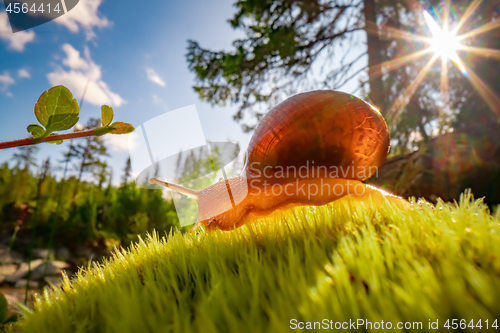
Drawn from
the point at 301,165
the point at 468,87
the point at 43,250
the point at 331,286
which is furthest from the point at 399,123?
the point at 43,250

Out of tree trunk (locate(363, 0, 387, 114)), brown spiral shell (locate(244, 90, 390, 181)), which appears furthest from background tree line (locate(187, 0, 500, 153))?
brown spiral shell (locate(244, 90, 390, 181))

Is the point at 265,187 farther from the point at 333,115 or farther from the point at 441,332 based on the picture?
the point at 441,332

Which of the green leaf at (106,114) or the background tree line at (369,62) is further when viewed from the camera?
the background tree line at (369,62)

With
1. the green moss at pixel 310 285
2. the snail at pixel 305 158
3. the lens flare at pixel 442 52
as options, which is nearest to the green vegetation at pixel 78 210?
the snail at pixel 305 158

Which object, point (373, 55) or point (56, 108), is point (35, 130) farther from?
point (373, 55)

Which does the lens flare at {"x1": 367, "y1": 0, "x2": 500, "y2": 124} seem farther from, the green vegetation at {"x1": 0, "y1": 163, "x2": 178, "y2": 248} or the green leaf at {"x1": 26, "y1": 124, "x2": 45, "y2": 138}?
the green leaf at {"x1": 26, "y1": 124, "x2": 45, "y2": 138}

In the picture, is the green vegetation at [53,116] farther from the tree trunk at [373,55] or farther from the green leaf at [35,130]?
the tree trunk at [373,55]
